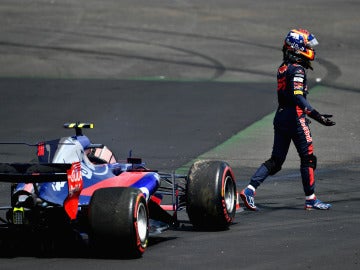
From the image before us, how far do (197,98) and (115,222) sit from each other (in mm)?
11241

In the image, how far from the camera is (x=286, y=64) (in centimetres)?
1330

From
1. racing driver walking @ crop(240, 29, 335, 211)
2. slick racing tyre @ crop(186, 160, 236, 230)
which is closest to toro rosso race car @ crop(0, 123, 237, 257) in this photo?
slick racing tyre @ crop(186, 160, 236, 230)

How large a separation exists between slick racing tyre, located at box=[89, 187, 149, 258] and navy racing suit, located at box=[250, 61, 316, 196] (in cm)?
343

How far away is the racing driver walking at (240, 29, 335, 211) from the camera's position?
1307 cm

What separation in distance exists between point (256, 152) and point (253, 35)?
10807mm

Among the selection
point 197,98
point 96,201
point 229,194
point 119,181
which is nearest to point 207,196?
point 229,194

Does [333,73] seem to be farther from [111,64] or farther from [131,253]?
[131,253]

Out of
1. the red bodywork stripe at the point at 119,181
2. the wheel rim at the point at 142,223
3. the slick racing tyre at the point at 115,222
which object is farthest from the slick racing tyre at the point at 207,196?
the slick racing tyre at the point at 115,222

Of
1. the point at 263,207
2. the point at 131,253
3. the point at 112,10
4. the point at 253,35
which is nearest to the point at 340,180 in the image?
the point at 263,207

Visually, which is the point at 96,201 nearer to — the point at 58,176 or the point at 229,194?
the point at 58,176

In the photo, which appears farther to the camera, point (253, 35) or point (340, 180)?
point (253, 35)

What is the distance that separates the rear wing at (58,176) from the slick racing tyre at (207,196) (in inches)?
55.7

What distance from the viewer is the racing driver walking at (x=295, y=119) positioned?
13070 millimetres

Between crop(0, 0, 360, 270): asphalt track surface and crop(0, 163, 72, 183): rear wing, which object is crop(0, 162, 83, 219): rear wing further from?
crop(0, 0, 360, 270): asphalt track surface
